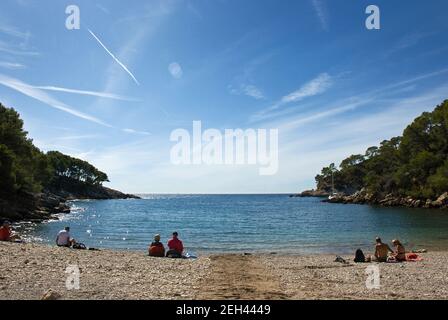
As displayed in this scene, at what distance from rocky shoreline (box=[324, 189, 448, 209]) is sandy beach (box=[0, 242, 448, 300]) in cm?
7766

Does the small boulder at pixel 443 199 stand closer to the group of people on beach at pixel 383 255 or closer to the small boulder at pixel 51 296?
the group of people on beach at pixel 383 255

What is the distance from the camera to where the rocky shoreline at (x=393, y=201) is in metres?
92.4

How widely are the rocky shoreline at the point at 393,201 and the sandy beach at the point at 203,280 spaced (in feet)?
255

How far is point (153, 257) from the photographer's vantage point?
2594 centimetres

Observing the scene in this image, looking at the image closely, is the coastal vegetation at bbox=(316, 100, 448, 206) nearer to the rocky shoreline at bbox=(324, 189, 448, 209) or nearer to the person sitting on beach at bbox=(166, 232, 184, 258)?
the rocky shoreline at bbox=(324, 189, 448, 209)

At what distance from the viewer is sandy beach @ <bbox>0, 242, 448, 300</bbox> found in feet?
44.2

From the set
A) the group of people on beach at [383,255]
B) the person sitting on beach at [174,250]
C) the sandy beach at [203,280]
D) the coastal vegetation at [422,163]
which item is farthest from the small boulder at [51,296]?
the coastal vegetation at [422,163]

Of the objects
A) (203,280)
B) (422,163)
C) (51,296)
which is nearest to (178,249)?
(203,280)

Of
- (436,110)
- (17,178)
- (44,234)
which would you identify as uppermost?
(436,110)

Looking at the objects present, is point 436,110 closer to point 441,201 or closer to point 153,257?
point 441,201

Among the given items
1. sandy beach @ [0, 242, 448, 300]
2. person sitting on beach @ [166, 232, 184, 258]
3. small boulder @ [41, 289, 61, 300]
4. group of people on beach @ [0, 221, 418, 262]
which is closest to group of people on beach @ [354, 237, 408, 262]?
group of people on beach @ [0, 221, 418, 262]
